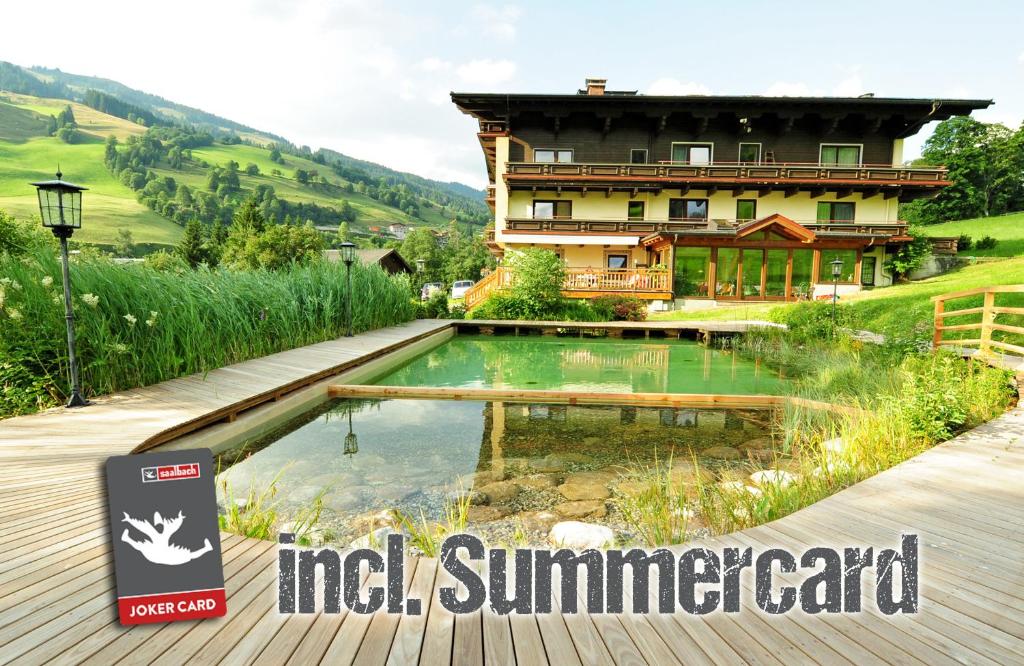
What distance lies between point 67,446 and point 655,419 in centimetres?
623

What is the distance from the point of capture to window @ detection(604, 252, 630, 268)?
24250 millimetres

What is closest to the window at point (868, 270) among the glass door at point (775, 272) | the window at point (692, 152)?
the glass door at point (775, 272)

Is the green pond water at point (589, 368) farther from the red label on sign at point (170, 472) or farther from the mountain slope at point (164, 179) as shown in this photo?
the mountain slope at point (164, 179)

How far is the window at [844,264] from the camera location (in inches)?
834

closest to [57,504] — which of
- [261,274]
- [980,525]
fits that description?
[980,525]

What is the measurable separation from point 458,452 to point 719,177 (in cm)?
2158

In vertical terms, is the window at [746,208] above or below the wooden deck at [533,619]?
above

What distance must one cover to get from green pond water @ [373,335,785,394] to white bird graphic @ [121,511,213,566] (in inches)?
285

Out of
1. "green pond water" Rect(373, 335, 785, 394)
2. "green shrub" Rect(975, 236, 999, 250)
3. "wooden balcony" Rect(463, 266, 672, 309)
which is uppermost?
"green shrub" Rect(975, 236, 999, 250)

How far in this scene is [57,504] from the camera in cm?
293

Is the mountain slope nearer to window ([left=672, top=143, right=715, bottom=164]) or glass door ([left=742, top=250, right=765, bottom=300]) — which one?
window ([left=672, top=143, right=715, bottom=164])

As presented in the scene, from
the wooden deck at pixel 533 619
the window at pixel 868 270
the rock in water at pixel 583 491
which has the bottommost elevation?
the rock in water at pixel 583 491

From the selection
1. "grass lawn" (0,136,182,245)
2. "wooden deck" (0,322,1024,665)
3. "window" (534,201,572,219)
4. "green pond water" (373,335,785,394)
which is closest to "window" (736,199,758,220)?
"window" (534,201,572,219)

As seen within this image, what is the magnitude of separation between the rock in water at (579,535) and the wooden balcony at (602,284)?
53.0ft
